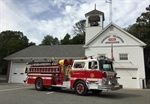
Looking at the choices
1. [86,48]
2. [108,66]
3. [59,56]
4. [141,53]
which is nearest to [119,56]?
[141,53]

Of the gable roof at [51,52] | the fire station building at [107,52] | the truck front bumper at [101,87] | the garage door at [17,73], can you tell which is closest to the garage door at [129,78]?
the fire station building at [107,52]

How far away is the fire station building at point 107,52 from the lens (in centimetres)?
2003

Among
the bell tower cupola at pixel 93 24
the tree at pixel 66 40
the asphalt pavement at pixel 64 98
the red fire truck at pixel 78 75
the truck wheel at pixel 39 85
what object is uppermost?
the tree at pixel 66 40

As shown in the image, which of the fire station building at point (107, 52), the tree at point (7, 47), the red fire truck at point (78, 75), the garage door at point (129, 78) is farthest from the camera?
the tree at point (7, 47)

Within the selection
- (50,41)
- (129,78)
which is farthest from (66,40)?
(129,78)

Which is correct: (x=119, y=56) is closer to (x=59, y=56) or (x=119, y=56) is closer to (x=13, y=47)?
(x=59, y=56)

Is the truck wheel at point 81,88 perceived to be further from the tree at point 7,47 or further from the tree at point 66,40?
the tree at point 66,40

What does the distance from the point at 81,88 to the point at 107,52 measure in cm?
1122

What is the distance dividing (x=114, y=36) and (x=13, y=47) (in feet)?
98.0

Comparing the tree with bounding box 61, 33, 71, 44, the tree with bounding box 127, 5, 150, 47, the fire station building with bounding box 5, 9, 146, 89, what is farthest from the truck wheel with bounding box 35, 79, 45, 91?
the tree with bounding box 61, 33, 71, 44

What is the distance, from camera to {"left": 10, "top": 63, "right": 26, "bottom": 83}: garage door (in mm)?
24297

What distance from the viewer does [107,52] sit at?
2141 cm

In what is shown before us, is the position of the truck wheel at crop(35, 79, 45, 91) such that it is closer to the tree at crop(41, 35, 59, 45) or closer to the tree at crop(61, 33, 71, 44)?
the tree at crop(61, 33, 71, 44)

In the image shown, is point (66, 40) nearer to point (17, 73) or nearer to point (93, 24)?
point (93, 24)
